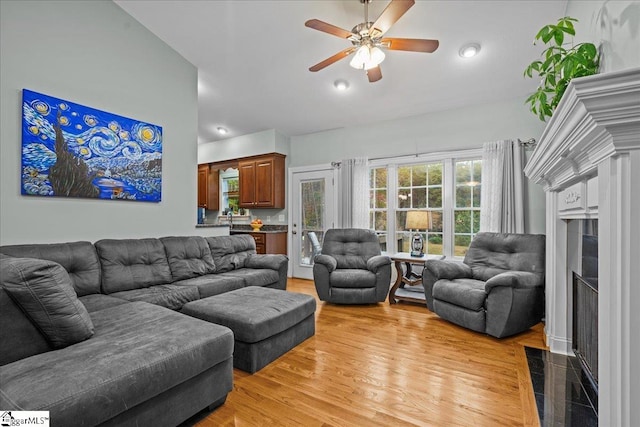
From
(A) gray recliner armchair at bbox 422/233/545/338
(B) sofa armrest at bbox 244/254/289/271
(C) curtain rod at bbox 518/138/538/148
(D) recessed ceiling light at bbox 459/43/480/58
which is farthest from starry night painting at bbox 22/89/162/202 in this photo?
(C) curtain rod at bbox 518/138/538/148

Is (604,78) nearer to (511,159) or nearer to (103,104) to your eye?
(511,159)

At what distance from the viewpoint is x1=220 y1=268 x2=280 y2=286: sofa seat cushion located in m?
3.40

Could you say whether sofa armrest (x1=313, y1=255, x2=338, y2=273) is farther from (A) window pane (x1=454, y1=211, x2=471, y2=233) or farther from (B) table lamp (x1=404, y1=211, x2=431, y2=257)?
(A) window pane (x1=454, y1=211, x2=471, y2=233)

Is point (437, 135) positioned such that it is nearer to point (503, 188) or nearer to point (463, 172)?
point (463, 172)

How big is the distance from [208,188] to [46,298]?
5.19m

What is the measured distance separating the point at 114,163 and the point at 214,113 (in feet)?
7.72

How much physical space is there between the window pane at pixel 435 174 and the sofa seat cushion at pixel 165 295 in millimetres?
3461

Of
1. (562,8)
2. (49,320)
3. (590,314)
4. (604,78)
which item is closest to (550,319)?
(590,314)

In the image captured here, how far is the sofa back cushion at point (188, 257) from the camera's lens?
3.23 meters

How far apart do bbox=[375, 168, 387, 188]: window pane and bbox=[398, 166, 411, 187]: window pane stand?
230 millimetres

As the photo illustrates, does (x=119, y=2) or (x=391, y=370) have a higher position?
(x=119, y=2)

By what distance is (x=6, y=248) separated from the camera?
7.32ft

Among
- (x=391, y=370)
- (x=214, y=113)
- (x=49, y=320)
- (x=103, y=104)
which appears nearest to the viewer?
(x=49, y=320)

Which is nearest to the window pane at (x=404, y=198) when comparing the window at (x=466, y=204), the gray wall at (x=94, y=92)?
the window at (x=466, y=204)
